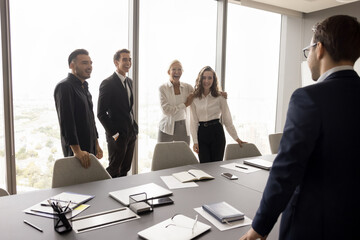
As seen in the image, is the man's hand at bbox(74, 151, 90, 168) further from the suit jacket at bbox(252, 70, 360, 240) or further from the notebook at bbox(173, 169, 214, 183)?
the suit jacket at bbox(252, 70, 360, 240)

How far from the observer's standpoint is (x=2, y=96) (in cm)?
332

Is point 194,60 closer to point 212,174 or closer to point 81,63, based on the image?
point 81,63

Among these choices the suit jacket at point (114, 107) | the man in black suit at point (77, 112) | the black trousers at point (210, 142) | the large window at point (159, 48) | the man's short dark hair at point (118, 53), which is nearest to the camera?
the man in black suit at point (77, 112)

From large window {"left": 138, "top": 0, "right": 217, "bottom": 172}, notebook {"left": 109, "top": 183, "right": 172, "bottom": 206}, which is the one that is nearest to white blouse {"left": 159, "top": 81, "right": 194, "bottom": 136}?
large window {"left": 138, "top": 0, "right": 217, "bottom": 172}

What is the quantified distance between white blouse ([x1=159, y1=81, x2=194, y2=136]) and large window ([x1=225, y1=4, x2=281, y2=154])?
1849 mm

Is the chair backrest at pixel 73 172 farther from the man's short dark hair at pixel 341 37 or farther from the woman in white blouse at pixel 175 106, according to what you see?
the man's short dark hair at pixel 341 37

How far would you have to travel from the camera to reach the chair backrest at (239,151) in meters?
3.21

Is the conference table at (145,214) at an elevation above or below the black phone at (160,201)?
below

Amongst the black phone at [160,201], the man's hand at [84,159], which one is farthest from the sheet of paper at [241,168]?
the man's hand at [84,159]

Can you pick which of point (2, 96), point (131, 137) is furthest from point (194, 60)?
point (2, 96)

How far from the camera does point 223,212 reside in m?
1.58

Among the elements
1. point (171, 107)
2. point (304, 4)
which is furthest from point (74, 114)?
point (304, 4)

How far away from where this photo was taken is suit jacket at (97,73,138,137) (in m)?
3.20

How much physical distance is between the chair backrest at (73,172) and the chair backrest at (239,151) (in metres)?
1.41
